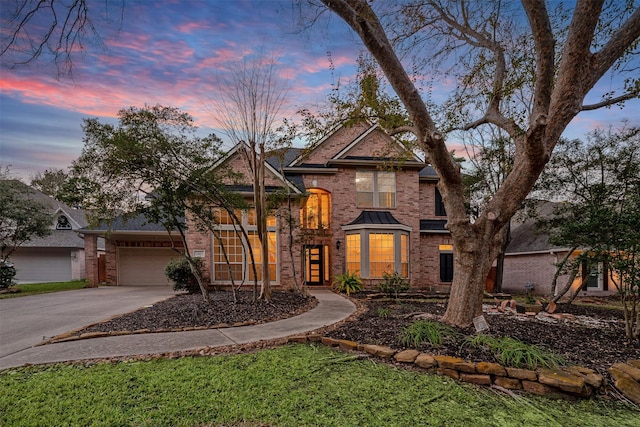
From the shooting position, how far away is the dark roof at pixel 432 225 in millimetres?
14828

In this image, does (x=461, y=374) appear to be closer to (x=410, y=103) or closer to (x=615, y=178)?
(x=410, y=103)

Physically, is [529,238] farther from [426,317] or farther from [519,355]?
[519,355]

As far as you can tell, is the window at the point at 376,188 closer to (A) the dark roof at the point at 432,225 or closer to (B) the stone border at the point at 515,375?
(A) the dark roof at the point at 432,225

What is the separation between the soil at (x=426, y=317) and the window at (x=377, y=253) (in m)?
4.61

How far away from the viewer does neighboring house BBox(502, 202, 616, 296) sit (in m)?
14.1

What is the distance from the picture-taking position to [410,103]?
512cm

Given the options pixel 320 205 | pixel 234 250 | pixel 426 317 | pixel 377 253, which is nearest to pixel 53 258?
pixel 234 250

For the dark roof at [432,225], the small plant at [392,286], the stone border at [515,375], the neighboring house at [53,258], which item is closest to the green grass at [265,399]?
the stone border at [515,375]

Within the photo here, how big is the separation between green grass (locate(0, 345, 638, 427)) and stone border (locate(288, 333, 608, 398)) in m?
0.13

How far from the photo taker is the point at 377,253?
13.2 metres

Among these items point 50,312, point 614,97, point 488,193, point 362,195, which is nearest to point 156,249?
point 50,312

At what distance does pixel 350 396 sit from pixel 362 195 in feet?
37.5

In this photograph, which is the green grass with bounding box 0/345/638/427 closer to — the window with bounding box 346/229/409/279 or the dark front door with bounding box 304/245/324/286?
the window with bounding box 346/229/409/279

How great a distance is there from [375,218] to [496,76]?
25.3 feet
